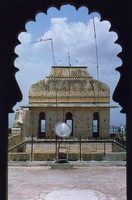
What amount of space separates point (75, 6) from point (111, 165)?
9.14m

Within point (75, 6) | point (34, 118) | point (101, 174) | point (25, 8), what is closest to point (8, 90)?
point (25, 8)

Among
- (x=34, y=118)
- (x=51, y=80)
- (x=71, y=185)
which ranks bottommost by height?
(x=71, y=185)

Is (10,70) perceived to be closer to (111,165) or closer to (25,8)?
(25,8)

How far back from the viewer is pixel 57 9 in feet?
11.9

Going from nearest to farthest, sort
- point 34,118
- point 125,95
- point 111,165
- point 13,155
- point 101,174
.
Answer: point 125,95, point 101,174, point 111,165, point 13,155, point 34,118

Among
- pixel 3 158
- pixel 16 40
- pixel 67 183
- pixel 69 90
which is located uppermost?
pixel 69 90

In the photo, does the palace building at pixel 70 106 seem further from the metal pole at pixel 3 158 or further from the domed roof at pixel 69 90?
the metal pole at pixel 3 158

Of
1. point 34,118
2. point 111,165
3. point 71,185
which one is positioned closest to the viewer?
point 71,185

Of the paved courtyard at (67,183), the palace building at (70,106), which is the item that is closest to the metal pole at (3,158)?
the paved courtyard at (67,183)

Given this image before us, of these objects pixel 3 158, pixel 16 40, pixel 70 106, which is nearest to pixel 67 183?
pixel 3 158

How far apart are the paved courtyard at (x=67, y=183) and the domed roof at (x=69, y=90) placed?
671 inches

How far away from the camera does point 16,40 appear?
3514 mm

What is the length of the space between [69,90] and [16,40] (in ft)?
83.1

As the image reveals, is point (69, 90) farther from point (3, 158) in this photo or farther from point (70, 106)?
point (3, 158)
